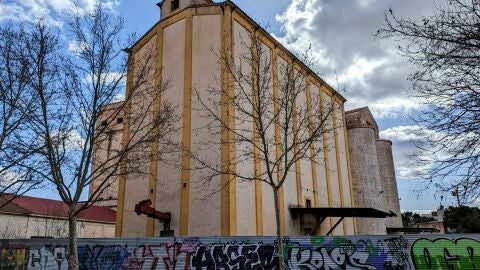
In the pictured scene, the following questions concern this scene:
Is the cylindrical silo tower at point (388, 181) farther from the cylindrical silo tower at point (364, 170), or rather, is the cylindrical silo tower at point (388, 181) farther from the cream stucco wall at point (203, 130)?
the cream stucco wall at point (203, 130)

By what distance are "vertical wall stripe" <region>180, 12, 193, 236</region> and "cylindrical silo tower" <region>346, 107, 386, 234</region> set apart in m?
18.7

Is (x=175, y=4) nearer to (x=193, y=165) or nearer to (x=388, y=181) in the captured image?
(x=193, y=165)

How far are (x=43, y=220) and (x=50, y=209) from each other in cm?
294

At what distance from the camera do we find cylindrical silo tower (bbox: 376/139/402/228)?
38281 millimetres

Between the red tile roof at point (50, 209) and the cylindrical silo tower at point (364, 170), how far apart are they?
2256cm

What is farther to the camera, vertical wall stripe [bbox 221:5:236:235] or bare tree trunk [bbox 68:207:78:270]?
vertical wall stripe [bbox 221:5:236:235]

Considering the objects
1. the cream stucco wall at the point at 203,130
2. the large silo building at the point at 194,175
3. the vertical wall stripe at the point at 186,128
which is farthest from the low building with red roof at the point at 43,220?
the cream stucco wall at the point at 203,130

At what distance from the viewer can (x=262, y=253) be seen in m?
13.5

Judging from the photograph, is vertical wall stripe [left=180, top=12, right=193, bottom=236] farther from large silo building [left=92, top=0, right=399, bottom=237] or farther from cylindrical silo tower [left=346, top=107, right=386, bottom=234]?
cylindrical silo tower [left=346, top=107, right=386, bottom=234]

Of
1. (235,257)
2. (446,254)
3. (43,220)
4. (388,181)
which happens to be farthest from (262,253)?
(388,181)

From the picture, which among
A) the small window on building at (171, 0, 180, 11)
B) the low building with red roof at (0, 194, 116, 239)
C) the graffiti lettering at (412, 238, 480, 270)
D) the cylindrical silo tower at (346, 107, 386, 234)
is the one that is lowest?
the graffiti lettering at (412, 238, 480, 270)

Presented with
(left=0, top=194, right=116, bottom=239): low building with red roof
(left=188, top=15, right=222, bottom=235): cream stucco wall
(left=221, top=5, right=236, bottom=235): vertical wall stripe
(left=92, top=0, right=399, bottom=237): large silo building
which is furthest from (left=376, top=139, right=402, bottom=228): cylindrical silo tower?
(left=0, top=194, right=116, bottom=239): low building with red roof

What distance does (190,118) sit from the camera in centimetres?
1961

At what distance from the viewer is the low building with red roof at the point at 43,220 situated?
98.1 feet
